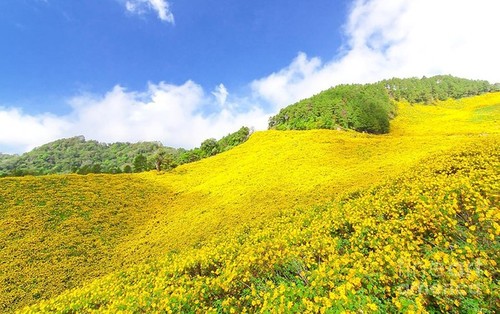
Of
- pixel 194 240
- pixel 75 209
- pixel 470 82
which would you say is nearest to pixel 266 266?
pixel 194 240

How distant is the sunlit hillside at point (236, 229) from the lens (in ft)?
25.0

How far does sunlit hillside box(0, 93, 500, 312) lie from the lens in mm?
7613

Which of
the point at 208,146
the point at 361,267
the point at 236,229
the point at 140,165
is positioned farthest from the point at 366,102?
the point at 361,267

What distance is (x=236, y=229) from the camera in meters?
18.0

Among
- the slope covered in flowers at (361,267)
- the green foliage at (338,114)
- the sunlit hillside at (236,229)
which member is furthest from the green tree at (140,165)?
the slope covered in flowers at (361,267)

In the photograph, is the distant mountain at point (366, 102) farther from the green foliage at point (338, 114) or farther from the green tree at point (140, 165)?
the green tree at point (140, 165)

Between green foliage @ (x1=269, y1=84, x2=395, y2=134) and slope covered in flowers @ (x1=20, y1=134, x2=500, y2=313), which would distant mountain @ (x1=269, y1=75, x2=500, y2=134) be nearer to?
green foliage @ (x1=269, y1=84, x2=395, y2=134)

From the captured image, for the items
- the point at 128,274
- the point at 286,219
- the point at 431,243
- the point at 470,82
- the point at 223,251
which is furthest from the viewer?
the point at 470,82

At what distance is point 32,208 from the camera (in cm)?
2412

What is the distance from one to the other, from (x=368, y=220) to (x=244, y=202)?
15.4 metres

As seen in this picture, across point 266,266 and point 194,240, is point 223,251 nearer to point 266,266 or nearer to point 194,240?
point 266,266

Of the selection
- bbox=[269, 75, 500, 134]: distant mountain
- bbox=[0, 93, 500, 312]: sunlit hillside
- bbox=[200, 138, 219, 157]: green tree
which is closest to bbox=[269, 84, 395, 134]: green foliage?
bbox=[269, 75, 500, 134]: distant mountain

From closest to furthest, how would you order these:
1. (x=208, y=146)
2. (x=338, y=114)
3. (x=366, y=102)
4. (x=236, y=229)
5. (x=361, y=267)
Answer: (x=361, y=267)
(x=236, y=229)
(x=338, y=114)
(x=366, y=102)
(x=208, y=146)

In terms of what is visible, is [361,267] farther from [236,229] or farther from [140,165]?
[140,165]
